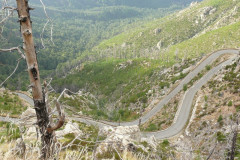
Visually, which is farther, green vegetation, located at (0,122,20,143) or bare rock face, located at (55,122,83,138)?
green vegetation, located at (0,122,20,143)

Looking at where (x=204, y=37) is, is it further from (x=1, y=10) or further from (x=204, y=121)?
(x=1, y=10)

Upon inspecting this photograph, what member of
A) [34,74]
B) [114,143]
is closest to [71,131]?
[114,143]

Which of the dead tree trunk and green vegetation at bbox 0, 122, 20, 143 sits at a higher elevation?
the dead tree trunk

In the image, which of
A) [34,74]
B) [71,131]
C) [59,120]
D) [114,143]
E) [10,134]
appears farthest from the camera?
[10,134]

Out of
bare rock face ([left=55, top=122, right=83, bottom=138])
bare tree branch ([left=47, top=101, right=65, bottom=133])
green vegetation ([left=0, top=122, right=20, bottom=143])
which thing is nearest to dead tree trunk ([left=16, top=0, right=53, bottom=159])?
bare tree branch ([left=47, top=101, right=65, bottom=133])

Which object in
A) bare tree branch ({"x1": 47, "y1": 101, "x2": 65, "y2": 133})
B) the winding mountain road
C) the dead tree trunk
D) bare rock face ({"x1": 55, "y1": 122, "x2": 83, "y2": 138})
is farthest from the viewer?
the winding mountain road

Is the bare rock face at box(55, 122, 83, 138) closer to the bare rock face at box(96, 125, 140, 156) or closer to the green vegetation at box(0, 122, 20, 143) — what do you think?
the bare rock face at box(96, 125, 140, 156)

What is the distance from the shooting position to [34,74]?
3246mm

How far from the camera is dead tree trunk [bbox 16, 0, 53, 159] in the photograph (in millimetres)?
3066

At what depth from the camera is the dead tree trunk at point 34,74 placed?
10.1 ft

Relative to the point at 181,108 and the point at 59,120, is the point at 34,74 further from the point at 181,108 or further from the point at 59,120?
the point at 181,108

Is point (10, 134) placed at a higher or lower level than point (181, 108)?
higher

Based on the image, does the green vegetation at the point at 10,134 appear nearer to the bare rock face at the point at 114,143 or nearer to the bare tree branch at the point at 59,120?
the bare tree branch at the point at 59,120

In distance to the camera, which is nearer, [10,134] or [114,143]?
[114,143]
